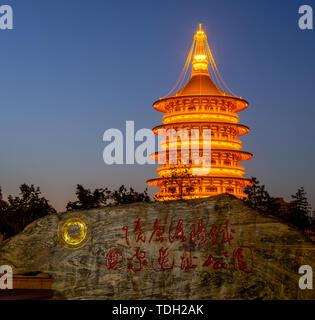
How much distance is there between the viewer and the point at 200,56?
135 feet

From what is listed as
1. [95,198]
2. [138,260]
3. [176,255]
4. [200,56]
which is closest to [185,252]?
[176,255]

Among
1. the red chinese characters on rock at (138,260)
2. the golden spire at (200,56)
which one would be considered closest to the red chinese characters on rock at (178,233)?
the red chinese characters on rock at (138,260)

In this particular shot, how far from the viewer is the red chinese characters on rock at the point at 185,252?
8562mm

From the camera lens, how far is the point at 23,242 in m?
9.36

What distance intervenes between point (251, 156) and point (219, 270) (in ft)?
91.2

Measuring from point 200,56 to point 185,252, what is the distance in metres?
33.9

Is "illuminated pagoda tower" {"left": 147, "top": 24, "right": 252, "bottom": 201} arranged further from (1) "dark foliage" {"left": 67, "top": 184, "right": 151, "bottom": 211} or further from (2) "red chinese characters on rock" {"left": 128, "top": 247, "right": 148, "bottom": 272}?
(2) "red chinese characters on rock" {"left": 128, "top": 247, "right": 148, "bottom": 272}

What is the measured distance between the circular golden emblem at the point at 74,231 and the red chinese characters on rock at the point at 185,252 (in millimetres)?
598

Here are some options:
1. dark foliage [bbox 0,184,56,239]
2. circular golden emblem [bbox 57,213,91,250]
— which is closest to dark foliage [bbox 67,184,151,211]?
dark foliage [bbox 0,184,56,239]

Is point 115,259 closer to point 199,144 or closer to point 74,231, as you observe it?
point 74,231

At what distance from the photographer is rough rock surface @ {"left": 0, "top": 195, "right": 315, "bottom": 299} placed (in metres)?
8.34

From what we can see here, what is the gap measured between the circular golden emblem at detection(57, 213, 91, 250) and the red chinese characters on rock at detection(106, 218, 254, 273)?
60 centimetres

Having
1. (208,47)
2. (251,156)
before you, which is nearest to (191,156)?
(251,156)
